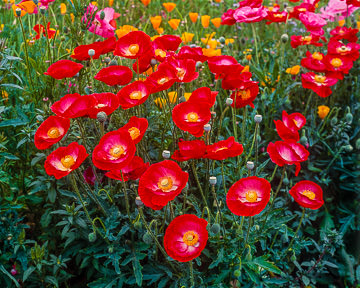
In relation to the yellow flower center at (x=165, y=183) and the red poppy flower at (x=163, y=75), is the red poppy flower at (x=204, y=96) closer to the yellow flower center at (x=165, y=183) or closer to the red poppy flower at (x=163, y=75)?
the red poppy flower at (x=163, y=75)

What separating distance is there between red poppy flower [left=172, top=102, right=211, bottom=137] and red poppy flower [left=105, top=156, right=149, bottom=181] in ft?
0.63

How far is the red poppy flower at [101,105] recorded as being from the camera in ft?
4.08

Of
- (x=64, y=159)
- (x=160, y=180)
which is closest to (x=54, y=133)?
(x=64, y=159)

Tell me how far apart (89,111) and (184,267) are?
2.20ft

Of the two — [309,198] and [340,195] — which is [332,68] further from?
[309,198]

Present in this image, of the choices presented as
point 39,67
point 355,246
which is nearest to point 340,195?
point 355,246

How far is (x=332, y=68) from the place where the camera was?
77.9 inches

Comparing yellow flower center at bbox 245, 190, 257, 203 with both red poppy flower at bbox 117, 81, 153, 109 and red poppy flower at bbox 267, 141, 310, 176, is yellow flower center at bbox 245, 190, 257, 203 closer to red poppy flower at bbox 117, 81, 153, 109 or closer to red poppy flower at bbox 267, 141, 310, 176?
red poppy flower at bbox 267, 141, 310, 176

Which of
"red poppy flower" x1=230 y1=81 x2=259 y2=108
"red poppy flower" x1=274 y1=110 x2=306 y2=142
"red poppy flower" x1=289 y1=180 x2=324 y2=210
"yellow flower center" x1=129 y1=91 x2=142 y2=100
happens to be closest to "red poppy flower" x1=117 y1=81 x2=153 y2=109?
"yellow flower center" x1=129 y1=91 x2=142 y2=100

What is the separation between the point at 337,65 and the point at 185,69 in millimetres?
1027

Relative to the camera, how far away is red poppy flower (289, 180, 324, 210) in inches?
51.8

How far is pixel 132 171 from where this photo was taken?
4.29 feet

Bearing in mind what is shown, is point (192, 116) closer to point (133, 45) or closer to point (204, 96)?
point (204, 96)

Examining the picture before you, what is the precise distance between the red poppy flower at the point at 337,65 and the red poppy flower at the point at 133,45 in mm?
1095
